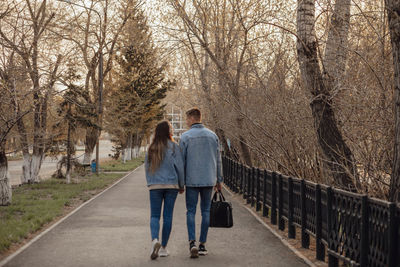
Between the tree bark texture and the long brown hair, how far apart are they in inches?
107

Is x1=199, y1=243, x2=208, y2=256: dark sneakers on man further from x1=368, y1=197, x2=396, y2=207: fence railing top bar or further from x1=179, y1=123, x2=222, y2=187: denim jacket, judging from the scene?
x1=368, y1=197, x2=396, y2=207: fence railing top bar

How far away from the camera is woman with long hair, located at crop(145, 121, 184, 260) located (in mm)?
6922

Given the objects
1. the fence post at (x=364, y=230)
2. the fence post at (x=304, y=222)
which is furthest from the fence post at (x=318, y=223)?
the fence post at (x=364, y=230)

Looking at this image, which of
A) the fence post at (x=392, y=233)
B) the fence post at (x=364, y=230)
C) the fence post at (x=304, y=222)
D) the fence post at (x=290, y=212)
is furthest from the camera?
the fence post at (x=290, y=212)

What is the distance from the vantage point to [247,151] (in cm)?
1900

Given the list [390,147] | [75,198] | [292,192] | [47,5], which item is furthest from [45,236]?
[47,5]

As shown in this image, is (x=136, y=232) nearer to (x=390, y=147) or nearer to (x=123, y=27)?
(x=390, y=147)

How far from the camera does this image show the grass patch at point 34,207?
9.13 m

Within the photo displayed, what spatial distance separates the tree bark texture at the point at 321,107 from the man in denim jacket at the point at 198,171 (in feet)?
7.36

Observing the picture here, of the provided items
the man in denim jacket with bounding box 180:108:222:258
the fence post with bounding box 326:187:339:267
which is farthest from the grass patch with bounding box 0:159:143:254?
the fence post with bounding box 326:187:339:267

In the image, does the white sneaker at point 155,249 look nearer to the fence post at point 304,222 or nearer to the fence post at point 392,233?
the fence post at point 304,222

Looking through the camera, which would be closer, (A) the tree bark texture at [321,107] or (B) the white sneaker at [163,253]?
(B) the white sneaker at [163,253]

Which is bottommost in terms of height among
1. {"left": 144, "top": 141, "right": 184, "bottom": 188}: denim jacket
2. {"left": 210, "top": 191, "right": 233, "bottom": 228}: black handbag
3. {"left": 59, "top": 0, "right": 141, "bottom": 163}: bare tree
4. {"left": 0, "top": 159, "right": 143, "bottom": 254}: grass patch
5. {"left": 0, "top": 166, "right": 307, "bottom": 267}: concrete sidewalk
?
{"left": 0, "top": 166, "right": 307, "bottom": 267}: concrete sidewalk

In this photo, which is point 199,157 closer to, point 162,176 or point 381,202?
point 162,176
